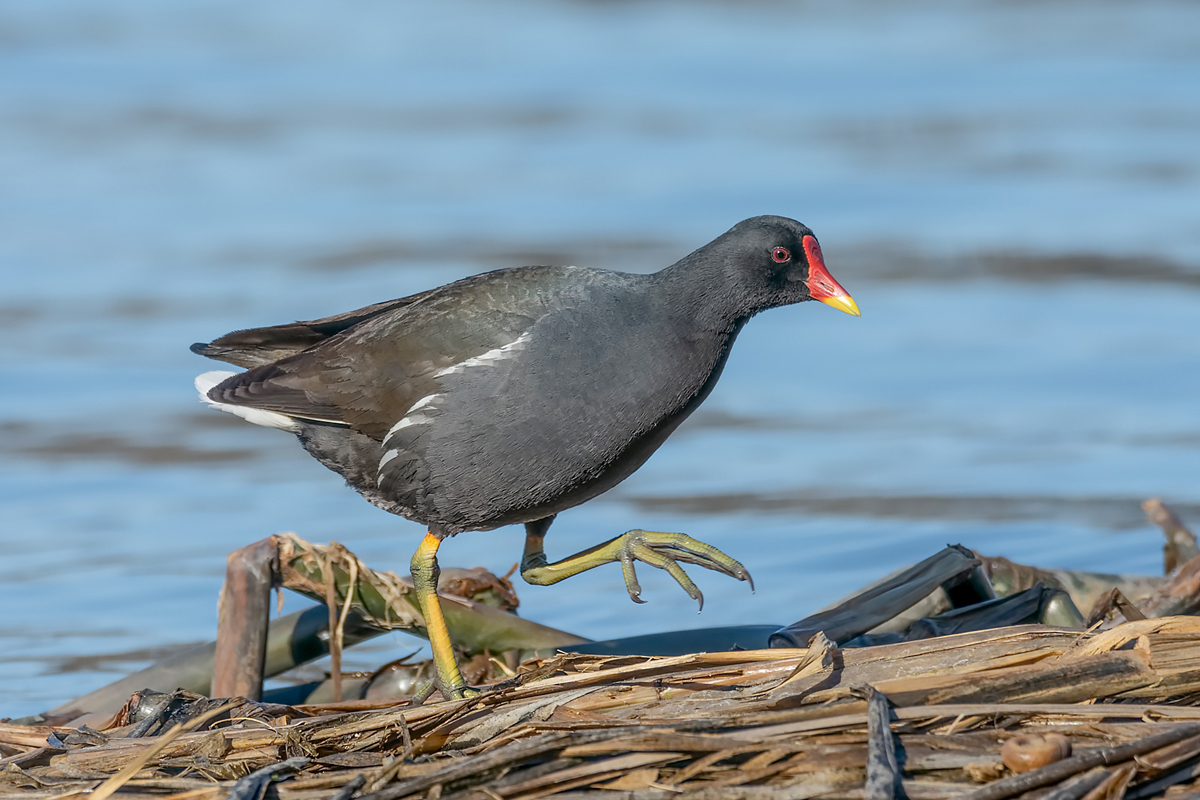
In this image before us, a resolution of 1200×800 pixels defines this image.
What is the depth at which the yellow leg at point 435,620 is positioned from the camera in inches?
171

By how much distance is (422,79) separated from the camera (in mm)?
14664

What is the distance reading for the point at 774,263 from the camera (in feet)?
15.1

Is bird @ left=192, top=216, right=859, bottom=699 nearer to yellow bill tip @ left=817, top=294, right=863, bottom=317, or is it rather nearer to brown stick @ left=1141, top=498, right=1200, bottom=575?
yellow bill tip @ left=817, top=294, right=863, bottom=317

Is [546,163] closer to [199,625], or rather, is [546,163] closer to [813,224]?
[813,224]

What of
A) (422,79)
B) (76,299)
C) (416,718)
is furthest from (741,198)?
(416,718)

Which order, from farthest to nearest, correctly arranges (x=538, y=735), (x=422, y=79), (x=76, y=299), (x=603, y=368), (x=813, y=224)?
(x=422, y=79) < (x=813, y=224) < (x=76, y=299) < (x=603, y=368) < (x=538, y=735)

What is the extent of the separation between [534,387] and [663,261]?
5.17 metres

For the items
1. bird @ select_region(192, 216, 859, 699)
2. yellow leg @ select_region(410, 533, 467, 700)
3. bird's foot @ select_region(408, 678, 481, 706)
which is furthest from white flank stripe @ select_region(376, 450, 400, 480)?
bird's foot @ select_region(408, 678, 481, 706)

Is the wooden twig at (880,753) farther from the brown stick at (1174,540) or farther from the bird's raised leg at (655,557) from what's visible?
the brown stick at (1174,540)

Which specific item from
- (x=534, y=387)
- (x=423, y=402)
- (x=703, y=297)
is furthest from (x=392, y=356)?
(x=703, y=297)

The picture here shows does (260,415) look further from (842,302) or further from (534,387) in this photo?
(842,302)

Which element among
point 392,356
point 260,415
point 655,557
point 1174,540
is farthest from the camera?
point 1174,540

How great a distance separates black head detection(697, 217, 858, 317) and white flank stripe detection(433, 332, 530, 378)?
607 millimetres

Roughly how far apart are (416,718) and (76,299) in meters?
6.72
